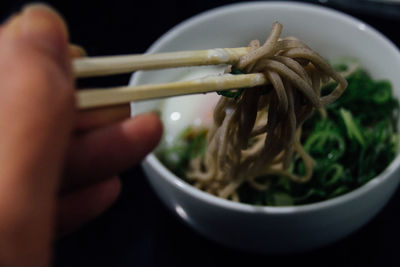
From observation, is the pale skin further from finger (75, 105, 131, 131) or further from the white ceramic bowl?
the white ceramic bowl

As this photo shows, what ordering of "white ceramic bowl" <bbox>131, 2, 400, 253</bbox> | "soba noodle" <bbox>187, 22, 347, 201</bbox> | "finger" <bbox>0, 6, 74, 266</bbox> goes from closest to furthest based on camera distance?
"finger" <bbox>0, 6, 74, 266</bbox>, "soba noodle" <bbox>187, 22, 347, 201</bbox>, "white ceramic bowl" <bbox>131, 2, 400, 253</bbox>

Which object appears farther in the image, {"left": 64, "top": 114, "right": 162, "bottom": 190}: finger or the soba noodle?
the soba noodle

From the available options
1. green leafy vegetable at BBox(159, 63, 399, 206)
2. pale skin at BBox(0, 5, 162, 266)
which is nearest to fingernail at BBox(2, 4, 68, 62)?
pale skin at BBox(0, 5, 162, 266)

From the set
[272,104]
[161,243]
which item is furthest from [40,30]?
[161,243]

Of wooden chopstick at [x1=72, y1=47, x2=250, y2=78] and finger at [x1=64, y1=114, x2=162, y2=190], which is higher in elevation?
wooden chopstick at [x1=72, y1=47, x2=250, y2=78]

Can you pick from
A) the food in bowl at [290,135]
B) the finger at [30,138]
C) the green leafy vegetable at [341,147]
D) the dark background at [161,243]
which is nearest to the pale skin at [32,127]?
the finger at [30,138]

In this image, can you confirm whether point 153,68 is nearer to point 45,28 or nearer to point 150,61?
point 150,61

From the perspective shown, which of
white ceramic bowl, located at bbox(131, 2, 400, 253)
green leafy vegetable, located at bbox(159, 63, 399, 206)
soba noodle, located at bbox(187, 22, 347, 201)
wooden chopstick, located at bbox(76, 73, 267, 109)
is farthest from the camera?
green leafy vegetable, located at bbox(159, 63, 399, 206)
